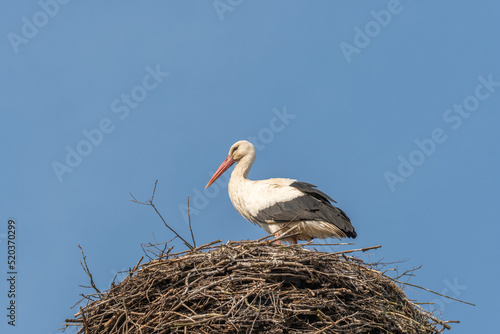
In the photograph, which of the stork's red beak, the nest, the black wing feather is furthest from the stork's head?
the nest

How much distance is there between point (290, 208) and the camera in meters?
7.17

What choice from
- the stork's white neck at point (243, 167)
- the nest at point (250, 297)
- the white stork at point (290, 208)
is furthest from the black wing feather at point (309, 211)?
the nest at point (250, 297)

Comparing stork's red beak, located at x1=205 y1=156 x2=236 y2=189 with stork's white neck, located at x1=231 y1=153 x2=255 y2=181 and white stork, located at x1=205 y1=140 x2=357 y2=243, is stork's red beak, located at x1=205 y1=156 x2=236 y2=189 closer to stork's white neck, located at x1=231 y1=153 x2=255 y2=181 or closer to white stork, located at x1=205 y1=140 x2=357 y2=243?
stork's white neck, located at x1=231 y1=153 x2=255 y2=181

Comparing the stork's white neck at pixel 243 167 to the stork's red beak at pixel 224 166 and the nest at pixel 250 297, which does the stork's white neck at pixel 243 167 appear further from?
the nest at pixel 250 297

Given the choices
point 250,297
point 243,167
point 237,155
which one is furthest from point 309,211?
point 250,297

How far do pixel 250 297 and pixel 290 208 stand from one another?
252cm

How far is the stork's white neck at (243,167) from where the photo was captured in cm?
796

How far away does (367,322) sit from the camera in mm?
4855

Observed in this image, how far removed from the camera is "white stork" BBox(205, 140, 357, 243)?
7.05 metres

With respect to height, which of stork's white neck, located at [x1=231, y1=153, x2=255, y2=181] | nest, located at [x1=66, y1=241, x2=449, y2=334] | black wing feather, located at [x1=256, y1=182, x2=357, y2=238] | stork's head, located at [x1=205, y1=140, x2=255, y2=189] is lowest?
nest, located at [x1=66, y1=241, x2=449, y2=334]

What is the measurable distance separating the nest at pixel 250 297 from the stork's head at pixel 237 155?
298 cm

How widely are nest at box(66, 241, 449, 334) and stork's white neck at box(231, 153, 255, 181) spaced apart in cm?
279

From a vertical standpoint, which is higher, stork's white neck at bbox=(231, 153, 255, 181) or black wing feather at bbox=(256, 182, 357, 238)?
stork's white neck at bbox=(231, 153, 255, 181)

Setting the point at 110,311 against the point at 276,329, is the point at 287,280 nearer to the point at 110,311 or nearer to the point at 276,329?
the point at 276,329
